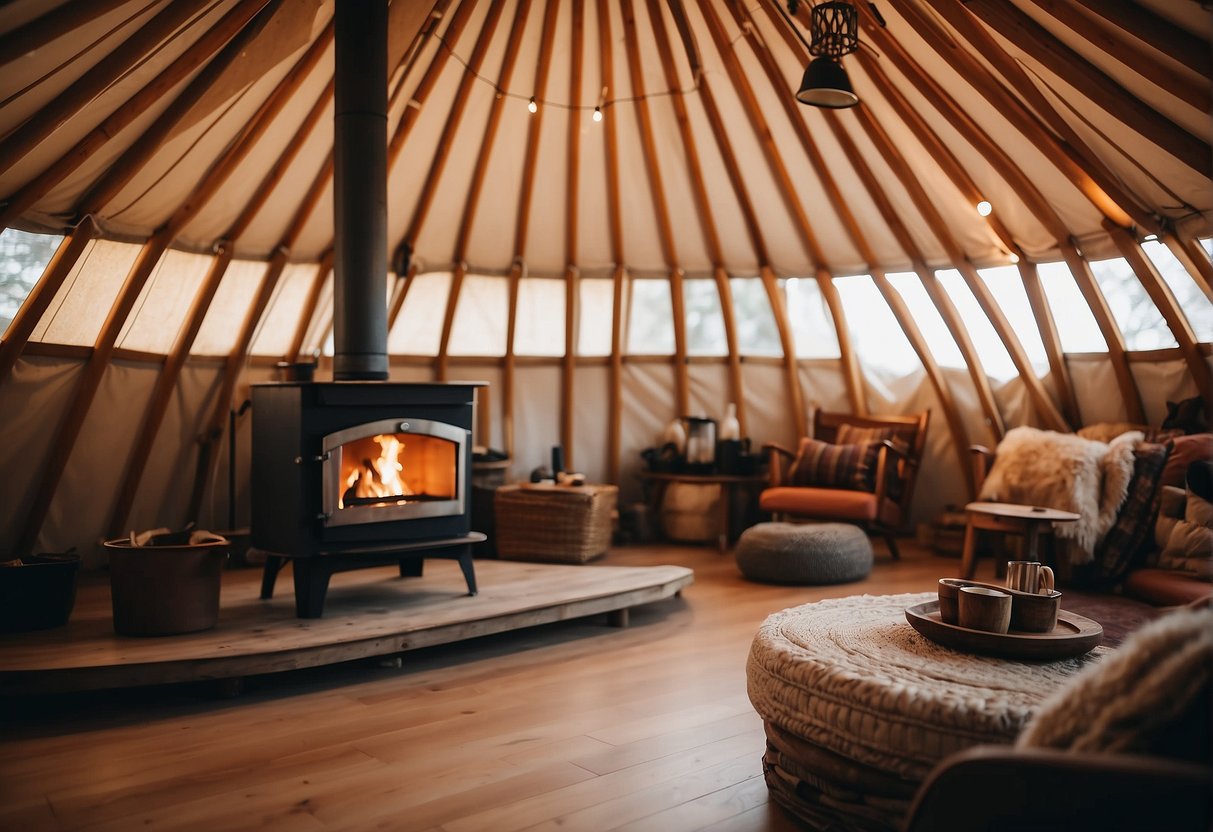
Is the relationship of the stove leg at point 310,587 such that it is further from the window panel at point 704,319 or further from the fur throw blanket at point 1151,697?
the window panel at point 704,319

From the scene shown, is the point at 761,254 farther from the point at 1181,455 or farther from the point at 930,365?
the point at 1181,455

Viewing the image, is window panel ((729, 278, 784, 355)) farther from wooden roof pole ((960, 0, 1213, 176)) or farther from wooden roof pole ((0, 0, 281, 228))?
wooden roof pole ((0, 0, 281, 228))

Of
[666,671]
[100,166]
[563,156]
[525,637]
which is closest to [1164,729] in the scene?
[666,671]

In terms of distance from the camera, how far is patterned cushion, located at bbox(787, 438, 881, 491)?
587cm

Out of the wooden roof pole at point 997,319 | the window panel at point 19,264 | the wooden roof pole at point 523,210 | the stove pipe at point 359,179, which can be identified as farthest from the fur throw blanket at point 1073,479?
the window panel at point 19,264

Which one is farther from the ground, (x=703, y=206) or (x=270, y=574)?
(x=703, y=206)

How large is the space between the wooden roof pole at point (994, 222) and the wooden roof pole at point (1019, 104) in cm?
42

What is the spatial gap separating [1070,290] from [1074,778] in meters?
4.94

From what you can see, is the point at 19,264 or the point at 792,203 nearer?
the point at 19,264

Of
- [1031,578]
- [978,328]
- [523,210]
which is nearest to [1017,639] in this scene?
[1031,578]

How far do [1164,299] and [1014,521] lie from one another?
57.9 inches

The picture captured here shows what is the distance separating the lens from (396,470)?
4148mm

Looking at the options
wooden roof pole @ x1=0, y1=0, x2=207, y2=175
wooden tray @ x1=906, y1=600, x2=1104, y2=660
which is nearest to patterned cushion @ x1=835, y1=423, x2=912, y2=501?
wooden tray @ x1=906, y1=600, x2=1104, y2=660

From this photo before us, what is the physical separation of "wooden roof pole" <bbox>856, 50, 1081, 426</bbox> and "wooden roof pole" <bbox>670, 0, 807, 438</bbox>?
96cm
